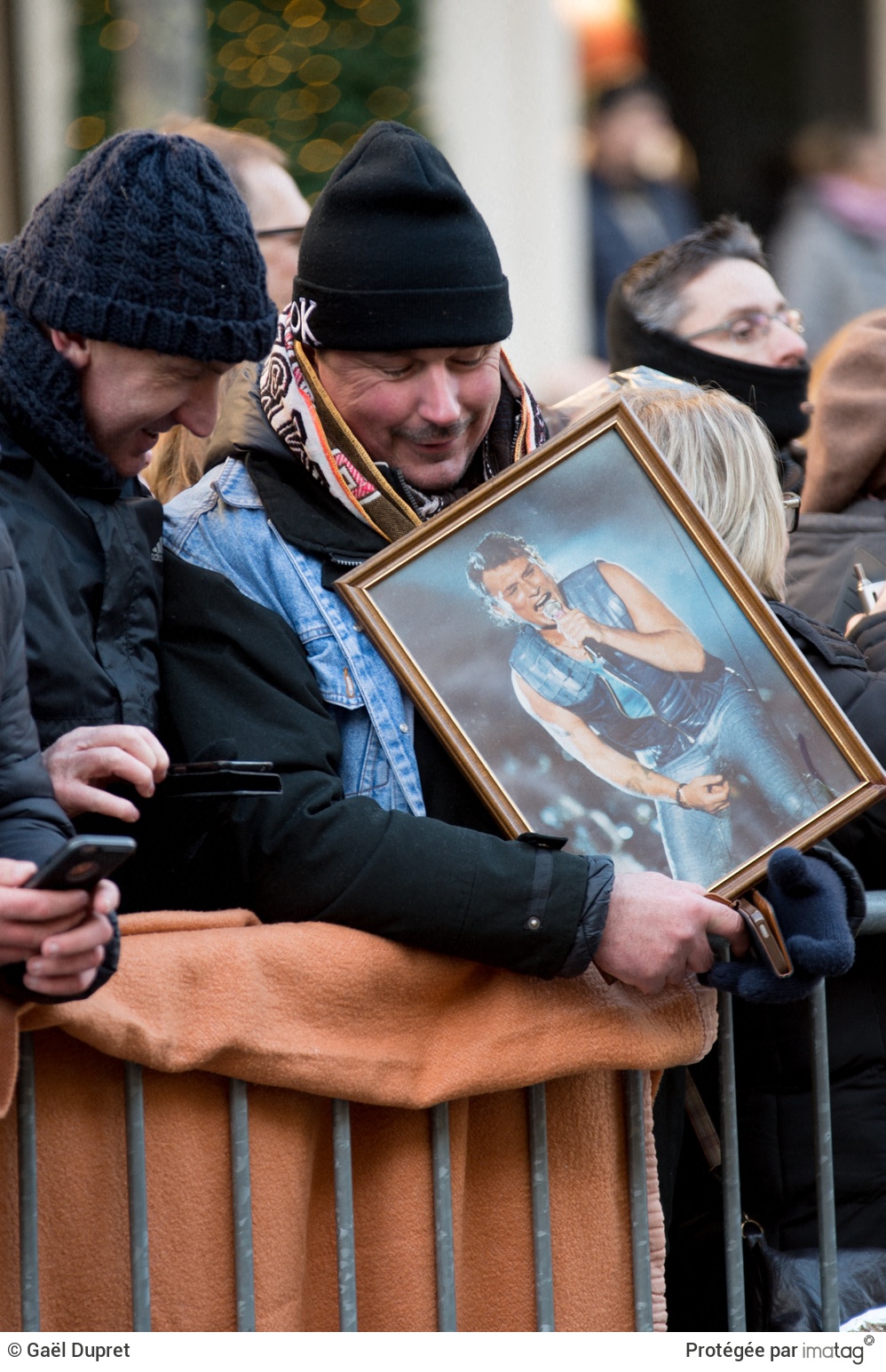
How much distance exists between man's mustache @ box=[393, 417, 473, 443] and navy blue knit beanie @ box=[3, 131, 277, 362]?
42 centimetres

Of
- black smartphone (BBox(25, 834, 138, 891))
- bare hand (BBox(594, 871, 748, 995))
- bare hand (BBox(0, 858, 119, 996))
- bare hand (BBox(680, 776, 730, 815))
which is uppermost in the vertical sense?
black smartphone (BBox(25, 834, 138, 891))

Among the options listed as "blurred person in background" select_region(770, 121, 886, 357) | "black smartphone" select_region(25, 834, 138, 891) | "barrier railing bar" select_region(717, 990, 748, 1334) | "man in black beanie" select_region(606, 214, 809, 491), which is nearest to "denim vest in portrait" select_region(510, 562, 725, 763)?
"barrier railing bar" select_region(717, 990, 748, 1334)

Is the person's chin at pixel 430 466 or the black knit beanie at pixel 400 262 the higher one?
the black knit beanie at pixel 400 262

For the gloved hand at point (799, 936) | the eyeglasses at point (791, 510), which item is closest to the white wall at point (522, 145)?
the eyeglasses at point (791, 510)

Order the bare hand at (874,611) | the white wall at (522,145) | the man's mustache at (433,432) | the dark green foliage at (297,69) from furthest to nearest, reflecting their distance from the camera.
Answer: the white wall at (522,145), the dark green foliage at (297,69), the bare hand at (874,611), the man's mustache at (433,432)

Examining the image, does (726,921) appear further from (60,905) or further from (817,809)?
(60,905)

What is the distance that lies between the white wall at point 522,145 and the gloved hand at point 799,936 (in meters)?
5.72

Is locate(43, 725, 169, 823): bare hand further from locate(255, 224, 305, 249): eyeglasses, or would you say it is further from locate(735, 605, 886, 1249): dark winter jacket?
locate(255, 224, 305, 249): eyeglasses

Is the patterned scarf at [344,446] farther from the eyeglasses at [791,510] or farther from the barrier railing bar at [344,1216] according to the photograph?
the barrier railing bar at [344,1216]

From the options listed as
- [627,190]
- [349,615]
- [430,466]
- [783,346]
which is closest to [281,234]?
[783,346]

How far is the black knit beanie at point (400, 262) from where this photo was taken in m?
2.68

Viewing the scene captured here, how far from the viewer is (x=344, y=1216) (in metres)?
2.41

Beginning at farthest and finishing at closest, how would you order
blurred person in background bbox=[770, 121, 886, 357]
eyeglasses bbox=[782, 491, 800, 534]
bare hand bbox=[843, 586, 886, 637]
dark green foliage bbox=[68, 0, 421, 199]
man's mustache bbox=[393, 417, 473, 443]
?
blurred person in background bbox=[770, 121, 886, 357] → dark green foliage bbox=[68, 0, 421, 199] → eyeglasses bbox=[782, 491, 800, 534] → bare hand bbox=[843, 586, 886, 637] → man's mustache bbox=[393, 417, 473, 443]

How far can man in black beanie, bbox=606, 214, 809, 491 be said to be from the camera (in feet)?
13.2
